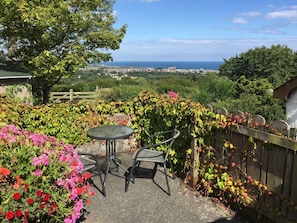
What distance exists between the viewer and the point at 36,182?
2.15 meters

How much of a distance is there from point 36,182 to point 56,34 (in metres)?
12.9

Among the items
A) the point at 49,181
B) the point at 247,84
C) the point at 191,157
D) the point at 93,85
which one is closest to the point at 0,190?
the point at 49,181

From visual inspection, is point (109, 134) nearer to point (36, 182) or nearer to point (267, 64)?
point (36, 182)

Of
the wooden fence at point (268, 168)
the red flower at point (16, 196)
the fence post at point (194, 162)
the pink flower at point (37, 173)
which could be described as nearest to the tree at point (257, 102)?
the fence post at point (194, 162)

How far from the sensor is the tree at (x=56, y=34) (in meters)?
11.7

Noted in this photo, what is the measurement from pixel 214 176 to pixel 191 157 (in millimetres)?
420

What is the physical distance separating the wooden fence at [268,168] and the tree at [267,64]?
36618mm

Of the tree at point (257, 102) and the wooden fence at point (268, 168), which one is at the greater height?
the wooden fence at point (268, 168)

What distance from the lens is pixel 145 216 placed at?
2.87 m

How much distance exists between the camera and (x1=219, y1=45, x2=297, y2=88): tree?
38.0 meters

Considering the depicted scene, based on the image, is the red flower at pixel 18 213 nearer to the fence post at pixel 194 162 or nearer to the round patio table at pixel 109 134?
the round patio table at pixel 109 134

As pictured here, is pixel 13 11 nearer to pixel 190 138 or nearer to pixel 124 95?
pixel 124 95

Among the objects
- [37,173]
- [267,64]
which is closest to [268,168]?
[37,173]

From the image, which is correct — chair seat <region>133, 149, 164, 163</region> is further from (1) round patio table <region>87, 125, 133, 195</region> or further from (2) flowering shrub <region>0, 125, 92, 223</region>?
(2) flowering shrub <region>0, 125, 92, 223</region>
